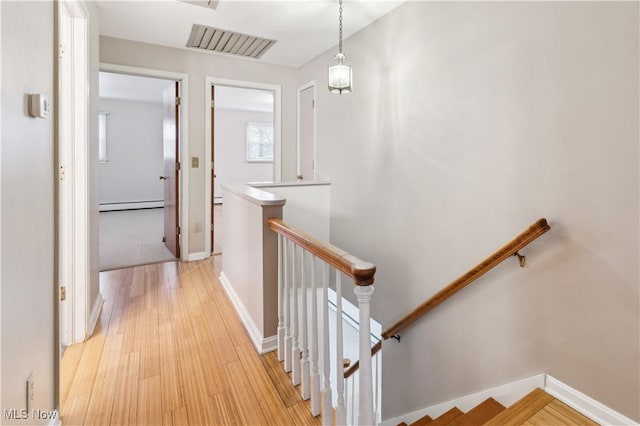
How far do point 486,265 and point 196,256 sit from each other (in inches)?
128

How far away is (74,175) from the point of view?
2.12 m

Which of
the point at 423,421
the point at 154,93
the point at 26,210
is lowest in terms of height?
the point at 423,421

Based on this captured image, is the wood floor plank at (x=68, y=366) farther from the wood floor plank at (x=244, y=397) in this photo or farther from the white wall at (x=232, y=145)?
the white wall at (x=232, y=145)

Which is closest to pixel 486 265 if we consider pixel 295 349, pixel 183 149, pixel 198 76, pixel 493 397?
pixel 493 397

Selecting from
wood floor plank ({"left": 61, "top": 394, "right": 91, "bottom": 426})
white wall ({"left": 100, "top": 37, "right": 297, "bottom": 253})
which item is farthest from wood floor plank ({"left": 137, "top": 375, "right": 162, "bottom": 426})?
white wall ({"left": 100, "top": 37, "right": 297, "bottom": 253})

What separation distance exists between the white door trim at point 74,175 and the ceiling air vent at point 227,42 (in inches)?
52.1

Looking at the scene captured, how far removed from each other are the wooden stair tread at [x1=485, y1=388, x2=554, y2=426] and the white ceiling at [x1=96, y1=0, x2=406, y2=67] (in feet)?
9.12

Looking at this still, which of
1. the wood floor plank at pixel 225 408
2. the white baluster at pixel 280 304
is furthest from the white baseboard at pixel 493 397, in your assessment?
the wood floor plank at pixel 225 408

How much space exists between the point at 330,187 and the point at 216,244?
2.01 metres

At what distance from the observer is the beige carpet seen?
158 inches

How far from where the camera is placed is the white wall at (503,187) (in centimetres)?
149

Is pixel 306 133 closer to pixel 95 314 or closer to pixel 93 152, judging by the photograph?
pixel 93 152

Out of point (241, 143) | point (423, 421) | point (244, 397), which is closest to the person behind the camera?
point (244, 397)
